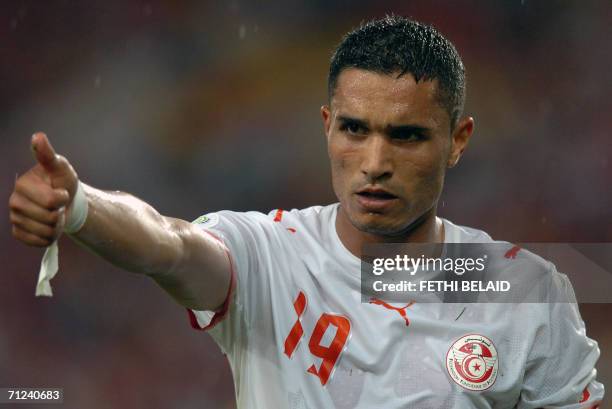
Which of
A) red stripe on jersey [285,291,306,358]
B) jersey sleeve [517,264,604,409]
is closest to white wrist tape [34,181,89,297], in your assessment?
red stripe on jersey [285,291,306,358]

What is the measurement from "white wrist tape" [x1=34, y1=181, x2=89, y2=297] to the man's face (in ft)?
3.42

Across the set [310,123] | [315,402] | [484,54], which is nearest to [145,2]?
[310,123]

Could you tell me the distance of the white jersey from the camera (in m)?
3.02

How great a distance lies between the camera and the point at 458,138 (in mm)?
3410

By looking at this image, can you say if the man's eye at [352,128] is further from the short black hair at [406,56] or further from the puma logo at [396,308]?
the puma logo at [396,308]

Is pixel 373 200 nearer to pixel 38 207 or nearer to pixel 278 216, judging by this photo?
pixel 278 216

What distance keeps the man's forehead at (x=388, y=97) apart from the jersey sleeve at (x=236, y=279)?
500 millimetres

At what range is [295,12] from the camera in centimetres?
648

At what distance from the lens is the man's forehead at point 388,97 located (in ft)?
10.1

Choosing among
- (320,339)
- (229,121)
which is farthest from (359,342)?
(229,121)

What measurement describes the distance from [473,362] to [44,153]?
161 centimetres

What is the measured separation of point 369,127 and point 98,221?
3.47 feet
